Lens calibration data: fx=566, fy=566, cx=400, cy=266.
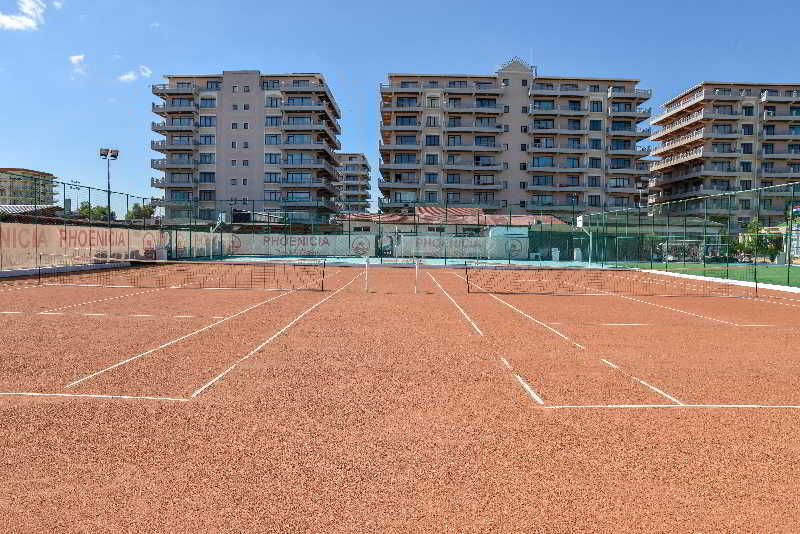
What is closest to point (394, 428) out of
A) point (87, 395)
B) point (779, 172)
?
point (87, 395)

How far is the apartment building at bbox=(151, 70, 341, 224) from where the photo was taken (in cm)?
8162

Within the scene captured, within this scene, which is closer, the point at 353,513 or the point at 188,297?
the point at 353,513

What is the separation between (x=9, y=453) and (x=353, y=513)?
11.2ft

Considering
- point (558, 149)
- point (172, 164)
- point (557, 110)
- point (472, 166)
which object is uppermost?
point (557, 110)

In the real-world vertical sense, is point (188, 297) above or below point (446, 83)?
below

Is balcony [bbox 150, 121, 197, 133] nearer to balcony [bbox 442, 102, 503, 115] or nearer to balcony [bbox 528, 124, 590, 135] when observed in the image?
balcony [bbox 442, 102, 503, 115]

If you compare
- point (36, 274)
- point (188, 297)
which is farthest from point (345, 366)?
point (36, 274)

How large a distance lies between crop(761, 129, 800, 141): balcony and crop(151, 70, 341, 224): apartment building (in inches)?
2549

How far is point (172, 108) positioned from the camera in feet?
271

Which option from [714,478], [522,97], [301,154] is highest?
[522,97]

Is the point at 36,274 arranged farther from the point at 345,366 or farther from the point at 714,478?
the point at 714,478

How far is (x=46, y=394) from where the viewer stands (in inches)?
281

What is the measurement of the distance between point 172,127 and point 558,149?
56256 mm

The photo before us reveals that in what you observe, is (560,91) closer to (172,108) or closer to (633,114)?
(633,114)
